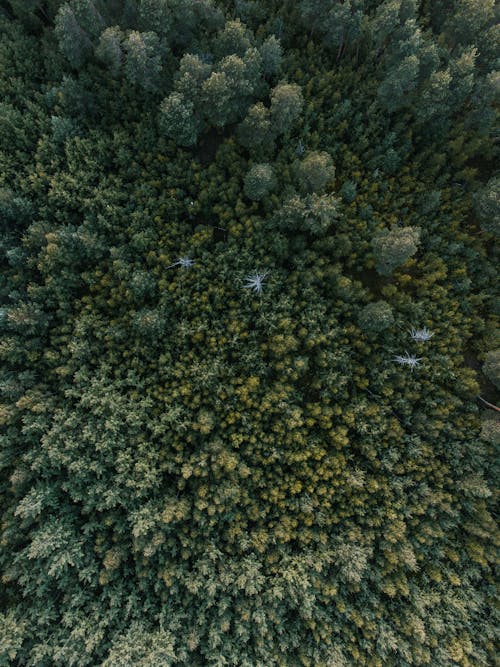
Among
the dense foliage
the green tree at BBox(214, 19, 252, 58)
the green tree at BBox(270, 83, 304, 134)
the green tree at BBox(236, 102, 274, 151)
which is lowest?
→ the dense foliage

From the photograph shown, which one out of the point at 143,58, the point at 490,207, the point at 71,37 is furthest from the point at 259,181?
the point at 71,37

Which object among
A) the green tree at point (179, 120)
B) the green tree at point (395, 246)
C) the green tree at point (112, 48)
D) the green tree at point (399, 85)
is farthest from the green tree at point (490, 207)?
the green tree at point (112, 48)

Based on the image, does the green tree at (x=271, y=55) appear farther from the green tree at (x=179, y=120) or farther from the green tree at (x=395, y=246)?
the green tree at (x=395, y=246)

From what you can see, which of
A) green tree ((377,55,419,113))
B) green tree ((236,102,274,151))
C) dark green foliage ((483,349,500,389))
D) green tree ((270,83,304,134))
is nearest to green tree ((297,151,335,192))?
green tree ((270,83,304,134))

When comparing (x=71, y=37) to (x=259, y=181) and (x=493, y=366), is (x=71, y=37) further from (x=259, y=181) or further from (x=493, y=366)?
(x=493, y=366)

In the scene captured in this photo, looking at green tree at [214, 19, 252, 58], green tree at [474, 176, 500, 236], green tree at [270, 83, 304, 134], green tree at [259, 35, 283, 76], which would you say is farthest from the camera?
green tree at [259, 35, 283, 76]

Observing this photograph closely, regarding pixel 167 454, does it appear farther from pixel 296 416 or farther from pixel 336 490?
pixel 336 490

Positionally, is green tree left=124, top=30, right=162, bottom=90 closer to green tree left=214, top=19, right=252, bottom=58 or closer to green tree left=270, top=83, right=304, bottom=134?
green tree left=214, top=19, right=252, bottom=58

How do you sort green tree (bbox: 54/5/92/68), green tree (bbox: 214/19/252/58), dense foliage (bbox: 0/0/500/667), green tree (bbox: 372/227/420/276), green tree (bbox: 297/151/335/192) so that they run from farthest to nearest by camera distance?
green tree (bbox: 214/19/252/58)
green tree (bbox: 54/5/92/68)
green tree (bbox: 297/151/335/192)
dense foliage (bbox: 0/0/500/667)
green tree (bbox: 372/227/420/276)

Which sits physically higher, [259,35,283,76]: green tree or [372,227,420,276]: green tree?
[259,35,283,76]: green tree
